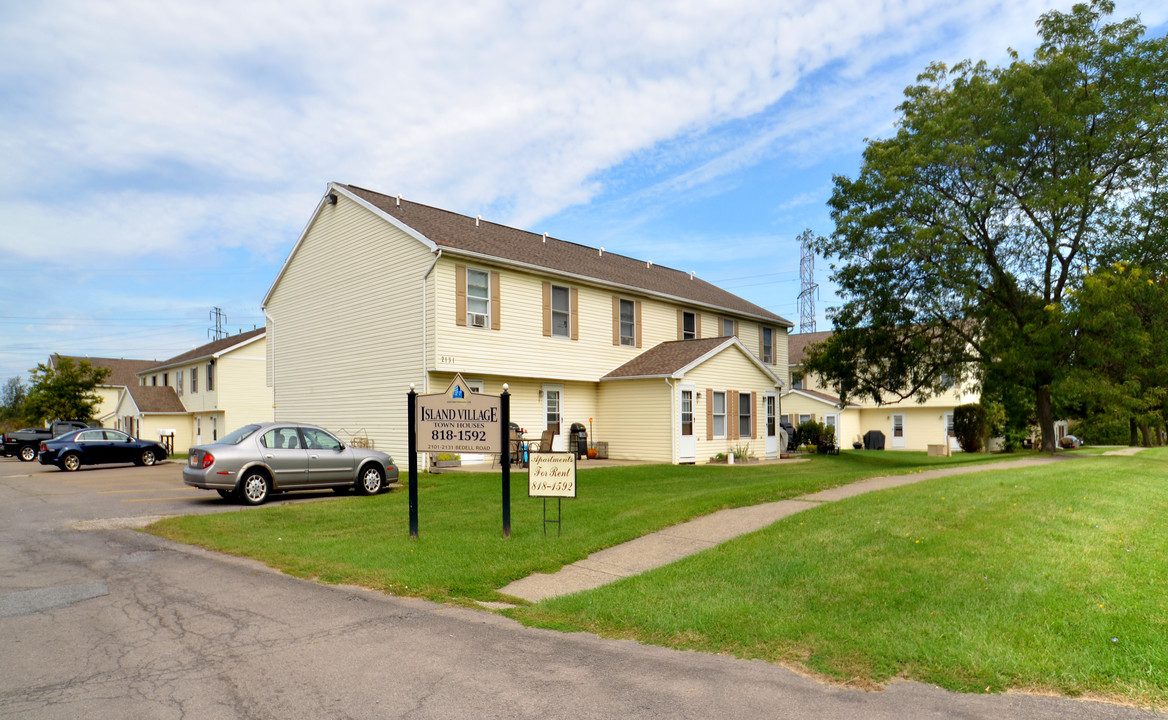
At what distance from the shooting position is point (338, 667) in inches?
213

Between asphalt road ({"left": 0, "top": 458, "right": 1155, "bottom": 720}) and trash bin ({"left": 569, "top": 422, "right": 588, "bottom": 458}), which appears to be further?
trash bin ({"left": 569, "top": 422, "right": 588, "bottom": 458})

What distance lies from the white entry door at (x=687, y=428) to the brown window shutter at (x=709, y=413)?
841 millimetres

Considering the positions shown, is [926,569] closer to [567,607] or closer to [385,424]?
[567,607]

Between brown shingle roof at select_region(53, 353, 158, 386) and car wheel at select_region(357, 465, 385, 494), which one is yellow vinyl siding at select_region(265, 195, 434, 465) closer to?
car wheel at select_region(357, 465, 385, 494)

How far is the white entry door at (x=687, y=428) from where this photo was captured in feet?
78.3

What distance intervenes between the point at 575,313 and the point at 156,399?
30026 millimetres

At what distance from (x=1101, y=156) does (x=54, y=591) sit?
89.9 feet

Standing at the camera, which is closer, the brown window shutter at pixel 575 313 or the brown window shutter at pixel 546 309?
the brown window shutter at pixel 546 309

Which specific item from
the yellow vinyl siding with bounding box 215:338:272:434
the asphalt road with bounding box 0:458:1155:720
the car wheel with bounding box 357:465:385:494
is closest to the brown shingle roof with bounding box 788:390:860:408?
the yellow vinyl siding with bounding box 215:338:272:434

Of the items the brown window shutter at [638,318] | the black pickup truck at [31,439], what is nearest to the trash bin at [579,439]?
the brown window shutter at [638,318]

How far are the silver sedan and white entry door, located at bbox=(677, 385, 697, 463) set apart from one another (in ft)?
34.1

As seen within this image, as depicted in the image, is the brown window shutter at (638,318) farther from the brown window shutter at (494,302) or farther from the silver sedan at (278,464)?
the silver sedan at (278,464)

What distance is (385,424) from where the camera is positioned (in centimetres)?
2233

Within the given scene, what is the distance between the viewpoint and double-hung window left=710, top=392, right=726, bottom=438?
25.5 m
